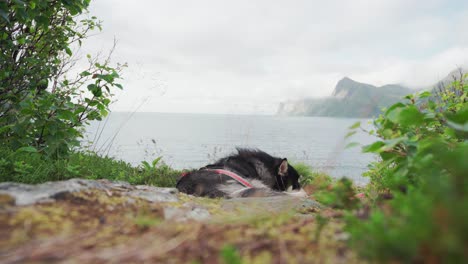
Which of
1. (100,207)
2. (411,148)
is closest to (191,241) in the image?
(100,207)

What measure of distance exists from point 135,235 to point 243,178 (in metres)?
3.91

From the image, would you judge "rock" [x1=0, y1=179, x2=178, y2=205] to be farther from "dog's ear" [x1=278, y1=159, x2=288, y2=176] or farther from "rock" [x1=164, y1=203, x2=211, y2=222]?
"dog's ear" [x1=278, y1=159, x2=288, y2=176]

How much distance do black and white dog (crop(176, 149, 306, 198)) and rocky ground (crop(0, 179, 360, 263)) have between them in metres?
2.58

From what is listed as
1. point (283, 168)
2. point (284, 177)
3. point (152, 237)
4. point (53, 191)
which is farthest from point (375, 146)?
point (284, 177)

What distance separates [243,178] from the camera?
5480 mm

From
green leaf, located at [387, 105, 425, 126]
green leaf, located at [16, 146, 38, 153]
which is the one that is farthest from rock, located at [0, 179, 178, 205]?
green leaf, located at [16, 146, 38, 153]

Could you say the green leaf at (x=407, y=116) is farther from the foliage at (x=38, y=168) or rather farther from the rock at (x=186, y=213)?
the foliage at (x=38, y=168)

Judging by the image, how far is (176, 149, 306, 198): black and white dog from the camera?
185 inches

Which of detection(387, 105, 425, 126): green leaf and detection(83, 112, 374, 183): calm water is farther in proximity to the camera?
detection(83, 112, 374, 183): calm water

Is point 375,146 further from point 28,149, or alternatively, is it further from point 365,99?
point 28,149

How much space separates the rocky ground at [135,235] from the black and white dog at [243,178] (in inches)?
102

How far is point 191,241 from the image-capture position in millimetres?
1501

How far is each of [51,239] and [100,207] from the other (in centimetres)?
54

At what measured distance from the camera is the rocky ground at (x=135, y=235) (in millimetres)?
1345
